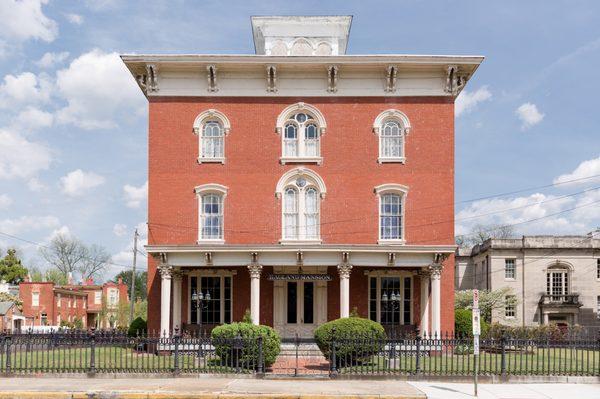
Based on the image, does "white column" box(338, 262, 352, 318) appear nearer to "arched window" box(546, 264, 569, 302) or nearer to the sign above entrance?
the sign above entrance

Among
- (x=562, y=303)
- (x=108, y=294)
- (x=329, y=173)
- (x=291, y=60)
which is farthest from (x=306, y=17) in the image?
(x=108, y=294)

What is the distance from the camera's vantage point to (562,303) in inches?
2055

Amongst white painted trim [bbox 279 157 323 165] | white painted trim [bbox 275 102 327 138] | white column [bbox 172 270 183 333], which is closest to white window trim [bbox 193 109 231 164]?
white painted trim [bbox 275 102 327 138]

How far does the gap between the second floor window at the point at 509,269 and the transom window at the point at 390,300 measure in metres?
27.4

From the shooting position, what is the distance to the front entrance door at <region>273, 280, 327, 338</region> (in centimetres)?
2848

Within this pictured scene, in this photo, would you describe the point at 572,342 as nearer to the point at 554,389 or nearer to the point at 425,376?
the point at 554,389

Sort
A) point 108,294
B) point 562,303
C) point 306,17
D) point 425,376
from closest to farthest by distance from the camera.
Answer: point 425,376, point 306,17, point 562,303, point 108,294

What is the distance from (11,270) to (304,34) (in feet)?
181

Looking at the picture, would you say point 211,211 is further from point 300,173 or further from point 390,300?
point 390,300

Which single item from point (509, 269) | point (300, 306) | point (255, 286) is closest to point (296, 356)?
point (255, 286)

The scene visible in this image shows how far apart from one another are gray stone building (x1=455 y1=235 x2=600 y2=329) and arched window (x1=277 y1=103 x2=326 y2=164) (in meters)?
29.5

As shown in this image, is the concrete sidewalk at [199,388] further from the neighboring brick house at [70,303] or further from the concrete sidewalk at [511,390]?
the neighboring brick house at [70,303]

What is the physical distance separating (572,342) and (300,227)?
41.0 ft

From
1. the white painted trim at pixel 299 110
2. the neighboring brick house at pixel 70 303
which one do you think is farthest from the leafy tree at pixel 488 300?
the neighboring brick house at pixel 70 303
